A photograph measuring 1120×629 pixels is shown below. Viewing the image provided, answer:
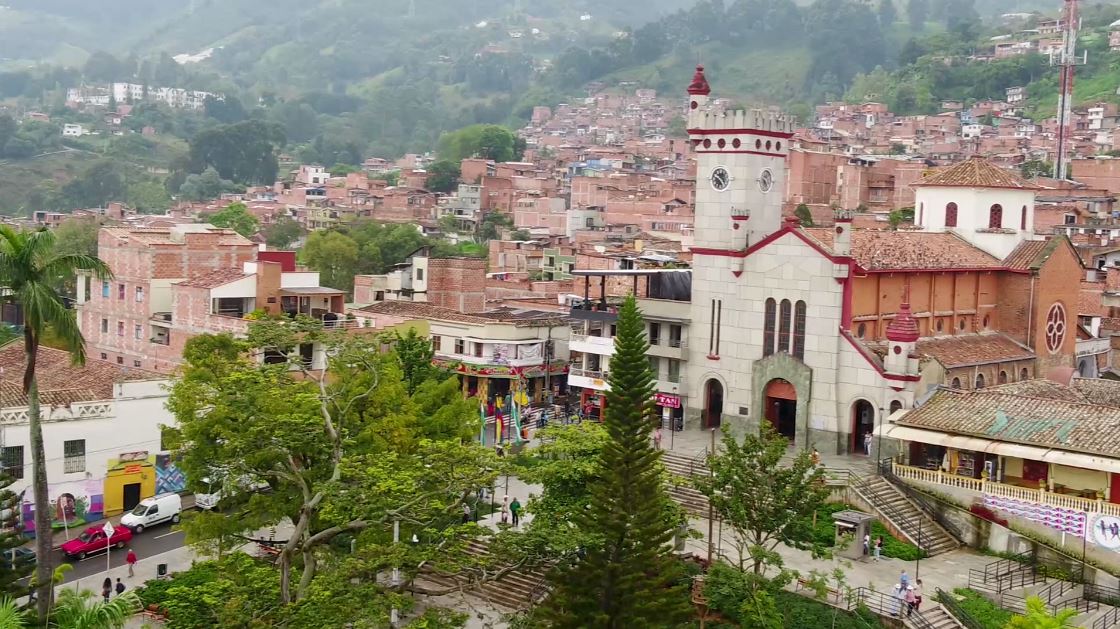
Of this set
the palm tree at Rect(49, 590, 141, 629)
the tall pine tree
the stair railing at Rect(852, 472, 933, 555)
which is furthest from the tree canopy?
the stair railing at Rect(852, 472, 933, 555)

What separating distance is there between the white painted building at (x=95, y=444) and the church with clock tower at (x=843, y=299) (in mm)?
16497

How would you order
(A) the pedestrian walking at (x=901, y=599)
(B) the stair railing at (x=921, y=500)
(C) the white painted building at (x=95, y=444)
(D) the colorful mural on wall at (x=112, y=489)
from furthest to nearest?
(D) the colorful mural on wall at (x=112, y=489) → (C) the white painted building at (x=95, y=444) → (B) the stair railing at (x=921, y=500) → (A) the pedestrian walking at (x=901, y=599)

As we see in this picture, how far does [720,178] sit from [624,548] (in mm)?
18868

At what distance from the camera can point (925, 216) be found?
49.2 m

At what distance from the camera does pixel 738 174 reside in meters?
43.3

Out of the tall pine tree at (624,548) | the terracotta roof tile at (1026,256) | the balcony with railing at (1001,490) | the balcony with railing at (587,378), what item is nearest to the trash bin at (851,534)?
the balcony with railing at (1001,490)

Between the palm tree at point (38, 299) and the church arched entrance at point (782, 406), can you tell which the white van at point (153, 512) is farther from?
the church arched entrance at point (782, 406)

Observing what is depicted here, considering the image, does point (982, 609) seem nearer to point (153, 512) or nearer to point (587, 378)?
point (587, 378)

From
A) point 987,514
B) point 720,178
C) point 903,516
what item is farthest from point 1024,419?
point 720,178

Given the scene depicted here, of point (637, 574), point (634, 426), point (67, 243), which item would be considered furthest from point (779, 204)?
point (67, 243)

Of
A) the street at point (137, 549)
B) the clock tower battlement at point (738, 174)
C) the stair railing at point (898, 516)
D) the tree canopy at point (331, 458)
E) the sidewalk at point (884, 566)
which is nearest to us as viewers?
the tree canopy at point (331, 458)

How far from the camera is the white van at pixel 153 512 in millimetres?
37562

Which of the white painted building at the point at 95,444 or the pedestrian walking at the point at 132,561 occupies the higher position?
the white painted building at the point at 95,444

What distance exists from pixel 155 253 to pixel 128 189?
321 feet
